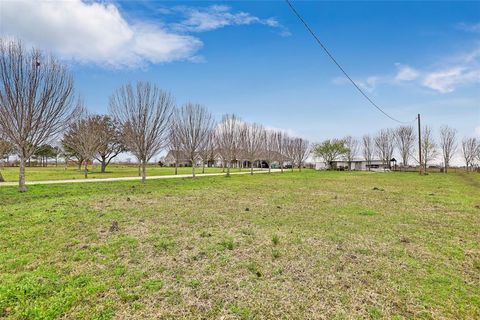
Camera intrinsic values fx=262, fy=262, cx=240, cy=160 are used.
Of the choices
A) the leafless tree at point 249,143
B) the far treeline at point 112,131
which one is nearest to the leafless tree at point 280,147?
the far treeline at point 112,131

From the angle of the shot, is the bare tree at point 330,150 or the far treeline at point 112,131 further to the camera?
the bare tree at point 330,150

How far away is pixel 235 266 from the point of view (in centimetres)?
473

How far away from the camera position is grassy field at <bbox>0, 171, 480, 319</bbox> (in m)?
3.42

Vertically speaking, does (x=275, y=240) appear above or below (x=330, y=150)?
below

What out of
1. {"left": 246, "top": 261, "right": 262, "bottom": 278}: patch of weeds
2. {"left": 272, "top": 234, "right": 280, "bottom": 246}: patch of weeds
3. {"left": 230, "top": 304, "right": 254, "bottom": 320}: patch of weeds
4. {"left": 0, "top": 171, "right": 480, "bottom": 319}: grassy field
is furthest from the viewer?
{"left": 272, "top": 234, "right": 280, "bottom": 246}: patch of weeds

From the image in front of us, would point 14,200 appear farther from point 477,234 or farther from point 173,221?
point 477,234

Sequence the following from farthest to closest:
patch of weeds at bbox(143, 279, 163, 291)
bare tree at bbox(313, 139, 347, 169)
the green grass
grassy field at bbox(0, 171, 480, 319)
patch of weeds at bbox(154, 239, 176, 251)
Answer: bare tree at bbox(313, 139, 347, 169) < the green grass < patch of weeds at bbox(154, 239, 176, 251) < patch of weeds at bbox(143, 279, 163, 291) < grassy field at bbox(0, 171, 480, 319)

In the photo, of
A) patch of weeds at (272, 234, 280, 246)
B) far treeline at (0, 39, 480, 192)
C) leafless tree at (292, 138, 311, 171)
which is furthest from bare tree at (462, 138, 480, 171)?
patch of weeds at (272, 234, 280, 246)

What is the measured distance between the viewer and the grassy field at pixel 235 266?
3.42 metres

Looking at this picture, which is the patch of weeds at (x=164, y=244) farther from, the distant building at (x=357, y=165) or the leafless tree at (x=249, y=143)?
the distant building at (x=357, y=165)

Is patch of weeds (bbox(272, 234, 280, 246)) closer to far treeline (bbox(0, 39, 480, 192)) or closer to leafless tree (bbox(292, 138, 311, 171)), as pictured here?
far treeline (bbox(0, 39, 480, 192))

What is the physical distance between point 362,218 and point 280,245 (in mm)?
4334

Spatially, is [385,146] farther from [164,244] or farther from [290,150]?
[164,244]

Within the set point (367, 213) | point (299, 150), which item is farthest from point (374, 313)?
point (299, 150)
